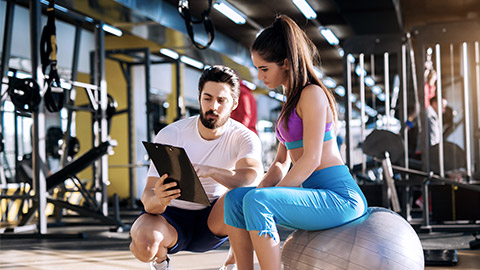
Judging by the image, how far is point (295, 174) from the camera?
6.41 ft

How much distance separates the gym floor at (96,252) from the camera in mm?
3491

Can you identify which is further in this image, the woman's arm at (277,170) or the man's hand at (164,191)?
the woman's arm at (277,170)

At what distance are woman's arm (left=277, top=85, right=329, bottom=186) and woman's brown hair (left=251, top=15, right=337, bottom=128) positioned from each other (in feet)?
0.17

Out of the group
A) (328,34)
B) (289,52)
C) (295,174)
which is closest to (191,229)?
(295,174)

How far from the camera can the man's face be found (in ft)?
7.61

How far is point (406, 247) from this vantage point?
2012mm

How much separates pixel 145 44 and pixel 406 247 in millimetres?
8436

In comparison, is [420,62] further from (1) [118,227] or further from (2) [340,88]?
(2) [340,88]

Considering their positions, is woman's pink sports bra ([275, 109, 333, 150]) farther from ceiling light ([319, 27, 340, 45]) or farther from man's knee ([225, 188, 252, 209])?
ceiling light ([319, 27, 340, 45])

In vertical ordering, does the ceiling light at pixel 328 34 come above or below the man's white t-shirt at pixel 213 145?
above

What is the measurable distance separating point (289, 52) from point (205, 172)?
22.3 inches

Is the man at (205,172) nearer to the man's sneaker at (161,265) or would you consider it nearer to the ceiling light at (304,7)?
the man's sneaker at (161,265)

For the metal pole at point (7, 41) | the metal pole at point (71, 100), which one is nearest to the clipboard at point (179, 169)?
the metal pole at point (7, 41)

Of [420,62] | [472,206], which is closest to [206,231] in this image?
[420,62]
